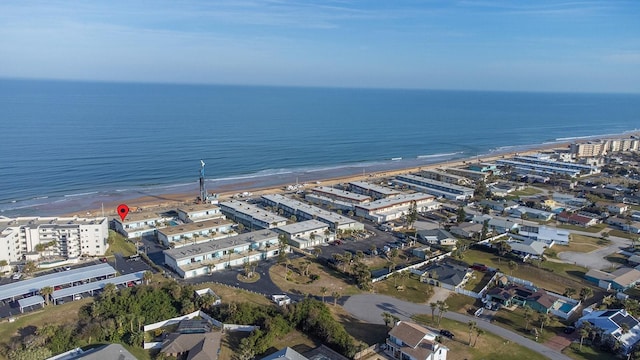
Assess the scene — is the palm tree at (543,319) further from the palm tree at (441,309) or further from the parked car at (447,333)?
the parked car at (447,333)

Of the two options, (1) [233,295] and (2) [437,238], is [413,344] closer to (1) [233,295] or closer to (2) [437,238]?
(1) [233,295]

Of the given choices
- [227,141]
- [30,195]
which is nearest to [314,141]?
[227,141]

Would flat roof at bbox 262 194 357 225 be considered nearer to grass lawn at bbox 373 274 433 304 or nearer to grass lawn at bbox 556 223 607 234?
grass lawn at bbox 373 274 433 304

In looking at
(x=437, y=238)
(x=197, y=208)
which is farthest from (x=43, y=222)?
(x=437, y=238)

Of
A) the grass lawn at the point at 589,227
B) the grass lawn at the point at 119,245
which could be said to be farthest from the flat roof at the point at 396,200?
the grass lawn at the point at 119,245

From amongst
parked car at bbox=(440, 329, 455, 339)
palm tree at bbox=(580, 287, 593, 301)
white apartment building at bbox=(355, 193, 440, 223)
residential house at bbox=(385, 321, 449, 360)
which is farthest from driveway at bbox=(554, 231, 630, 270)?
residential house at bbox=(385, 321, 449, 360)
